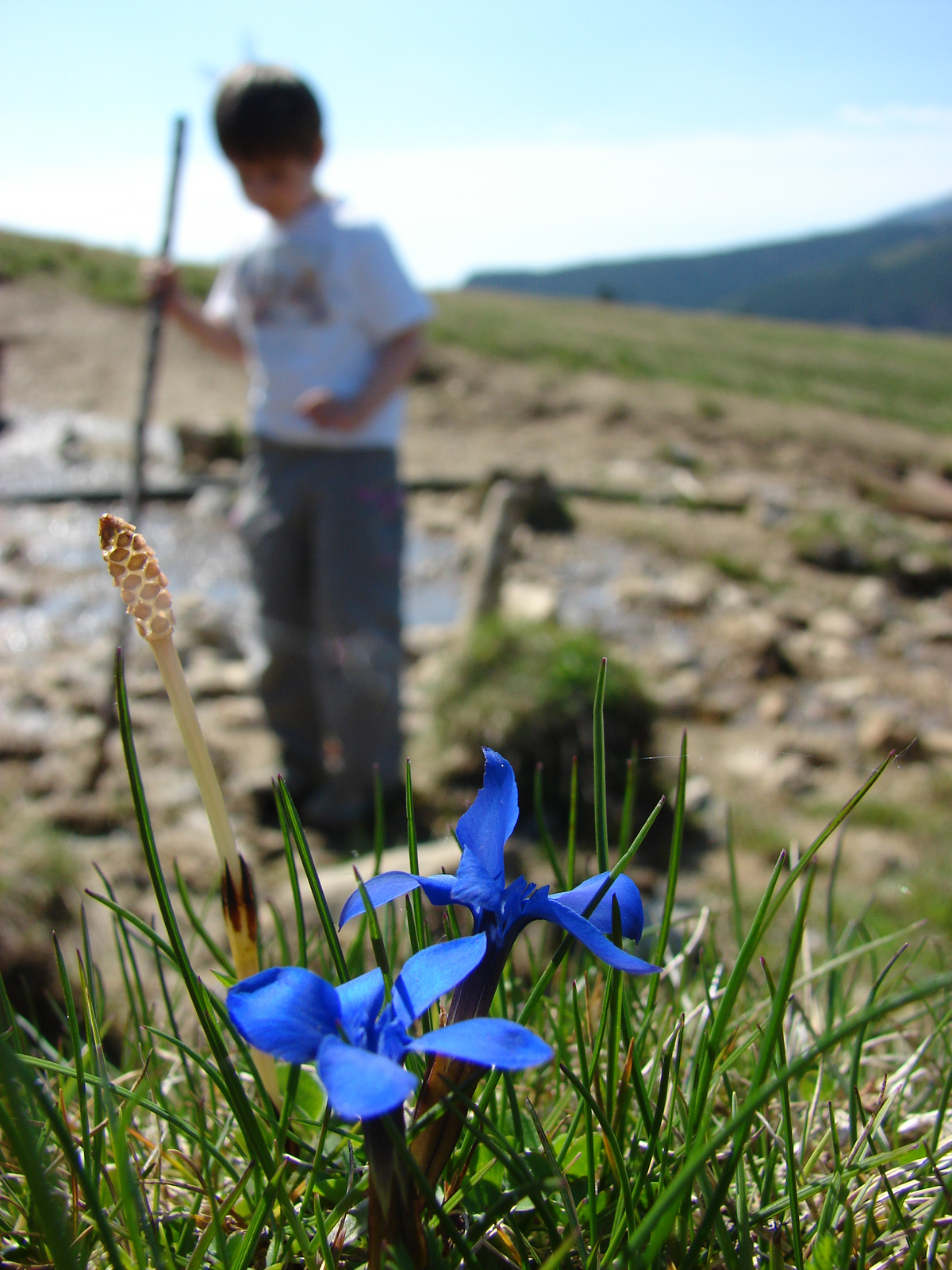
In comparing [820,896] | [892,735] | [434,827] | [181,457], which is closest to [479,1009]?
[820,896]

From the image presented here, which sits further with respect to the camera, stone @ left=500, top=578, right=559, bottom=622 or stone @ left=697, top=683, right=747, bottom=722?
stone @ left=500, top=578, right=559, bottom=622

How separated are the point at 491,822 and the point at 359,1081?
0.58ft

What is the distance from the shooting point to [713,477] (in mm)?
8922

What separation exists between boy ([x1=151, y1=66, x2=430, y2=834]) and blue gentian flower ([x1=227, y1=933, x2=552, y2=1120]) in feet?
7.37

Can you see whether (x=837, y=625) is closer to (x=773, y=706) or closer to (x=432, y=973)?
(x=773, y=706)

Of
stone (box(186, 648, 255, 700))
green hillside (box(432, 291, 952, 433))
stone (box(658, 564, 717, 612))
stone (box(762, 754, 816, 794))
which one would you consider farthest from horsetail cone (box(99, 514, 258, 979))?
green hillside (box(432, 291, 952, 433))

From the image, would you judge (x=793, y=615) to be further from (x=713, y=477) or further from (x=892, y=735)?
(x=713, y=477)

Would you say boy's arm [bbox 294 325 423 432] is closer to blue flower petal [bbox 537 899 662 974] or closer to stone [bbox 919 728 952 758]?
blue flower petal [bbox 537 899 662 974]

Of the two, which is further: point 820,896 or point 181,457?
point 181,457

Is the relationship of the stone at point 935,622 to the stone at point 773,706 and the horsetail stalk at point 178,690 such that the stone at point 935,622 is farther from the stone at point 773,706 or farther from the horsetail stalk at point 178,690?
the horsetail stalk at point 178,690

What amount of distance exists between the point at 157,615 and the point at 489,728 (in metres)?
2.85

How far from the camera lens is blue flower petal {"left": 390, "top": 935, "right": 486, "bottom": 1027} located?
1.52 ft

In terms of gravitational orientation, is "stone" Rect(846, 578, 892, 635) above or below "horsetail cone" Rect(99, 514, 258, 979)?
below

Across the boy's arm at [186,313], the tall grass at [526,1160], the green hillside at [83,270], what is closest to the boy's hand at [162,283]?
the boy's arm at [186,313]
